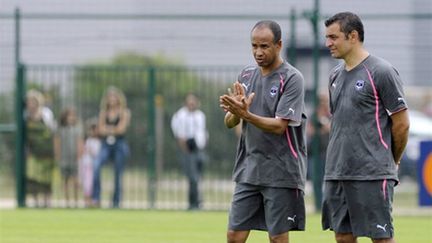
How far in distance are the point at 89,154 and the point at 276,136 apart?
1125 centimetres

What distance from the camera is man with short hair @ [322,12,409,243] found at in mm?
8734

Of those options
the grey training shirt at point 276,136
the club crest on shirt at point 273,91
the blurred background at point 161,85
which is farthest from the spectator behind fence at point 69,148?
the club crest on shirt at point 273,91

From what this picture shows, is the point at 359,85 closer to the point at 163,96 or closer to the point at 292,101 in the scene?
the point at 292,101

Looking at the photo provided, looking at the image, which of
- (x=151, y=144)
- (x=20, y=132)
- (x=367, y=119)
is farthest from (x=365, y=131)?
(x=20, y=132)

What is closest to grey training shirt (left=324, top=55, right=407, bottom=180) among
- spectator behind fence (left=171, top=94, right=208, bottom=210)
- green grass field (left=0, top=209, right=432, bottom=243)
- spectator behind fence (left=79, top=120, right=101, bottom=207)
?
green grass field (left=0, top=209, right=432, bottom=243)

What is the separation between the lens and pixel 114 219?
16.6m

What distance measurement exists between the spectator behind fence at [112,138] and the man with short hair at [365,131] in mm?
10721

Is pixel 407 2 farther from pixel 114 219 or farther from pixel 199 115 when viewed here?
pixel 114 219

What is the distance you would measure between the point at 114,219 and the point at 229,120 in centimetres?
746

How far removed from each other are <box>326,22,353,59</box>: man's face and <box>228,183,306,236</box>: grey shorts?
1.15 m

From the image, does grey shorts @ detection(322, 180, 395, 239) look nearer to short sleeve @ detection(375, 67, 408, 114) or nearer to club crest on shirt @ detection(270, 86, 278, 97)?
short sleeve @ detection(375, 67, 408, 114)

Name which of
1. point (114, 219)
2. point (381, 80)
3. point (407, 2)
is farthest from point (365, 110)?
point (407, 2)

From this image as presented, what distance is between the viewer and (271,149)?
927 cm

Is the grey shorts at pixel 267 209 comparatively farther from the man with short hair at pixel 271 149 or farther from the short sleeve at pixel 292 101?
the short sleeve at pixel 292 101
